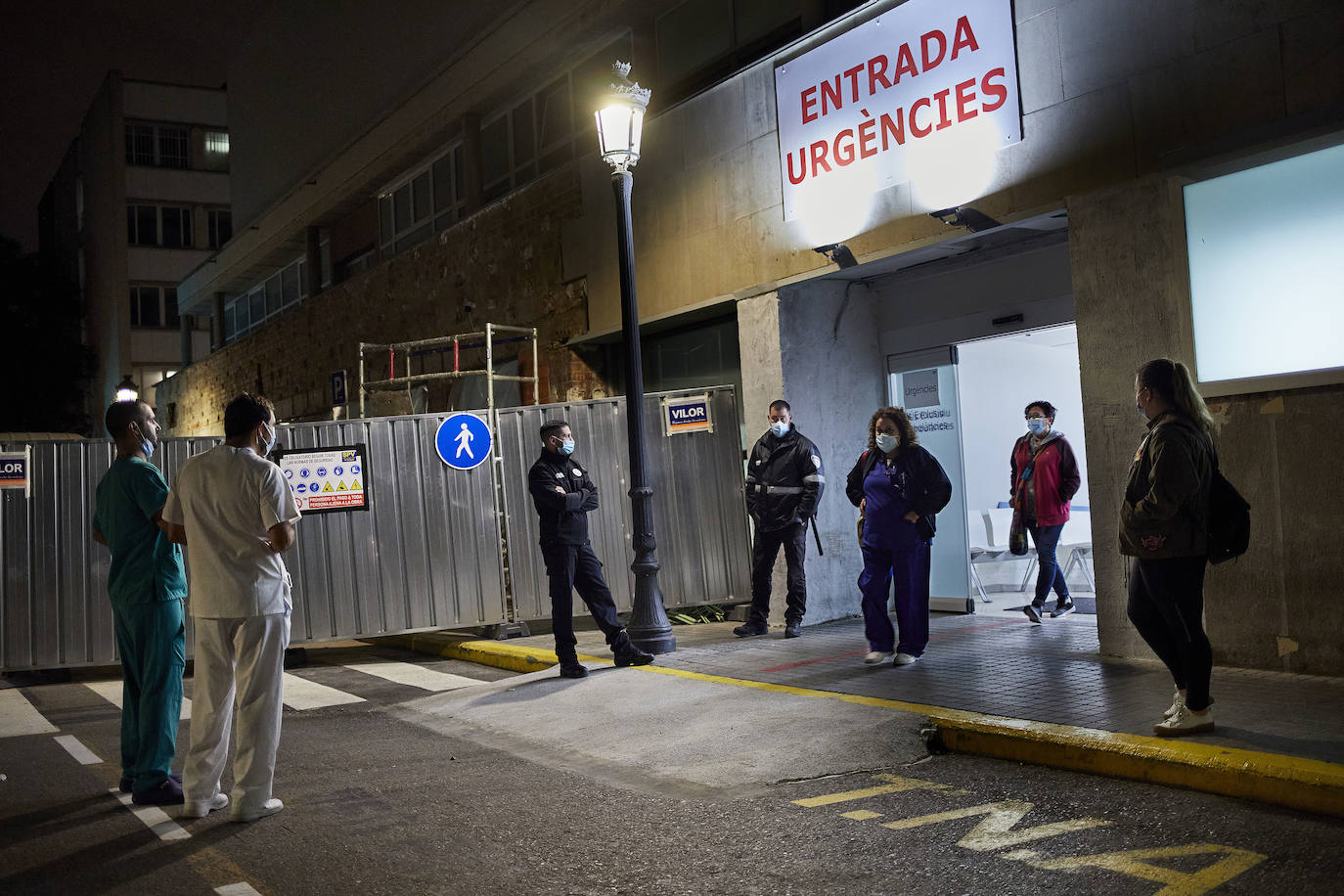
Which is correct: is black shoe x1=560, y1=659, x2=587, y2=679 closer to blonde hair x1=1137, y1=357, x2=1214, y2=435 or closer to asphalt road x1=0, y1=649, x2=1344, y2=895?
asphalt road x1=0, y1=649, x2=1344, y2=895

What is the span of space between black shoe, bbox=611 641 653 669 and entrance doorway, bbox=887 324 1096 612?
3843 mm

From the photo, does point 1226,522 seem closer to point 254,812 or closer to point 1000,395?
point 254,812

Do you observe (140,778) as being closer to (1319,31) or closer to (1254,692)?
(1254,692)

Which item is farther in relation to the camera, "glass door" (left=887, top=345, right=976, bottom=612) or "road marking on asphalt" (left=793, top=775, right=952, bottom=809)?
"glass door" (left=887, top=345, right=976, bottom=612)

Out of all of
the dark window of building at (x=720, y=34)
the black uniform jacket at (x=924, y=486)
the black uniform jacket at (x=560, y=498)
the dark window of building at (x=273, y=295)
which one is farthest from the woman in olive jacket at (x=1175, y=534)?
the dark window of building at (x=273, y=295)

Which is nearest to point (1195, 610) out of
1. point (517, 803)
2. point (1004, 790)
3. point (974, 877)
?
point (1004, 790)

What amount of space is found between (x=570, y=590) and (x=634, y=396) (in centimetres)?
196

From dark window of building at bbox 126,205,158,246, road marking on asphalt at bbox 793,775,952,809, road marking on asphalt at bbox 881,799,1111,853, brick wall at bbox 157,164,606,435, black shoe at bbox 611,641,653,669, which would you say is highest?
dark window of building at bbox 126,205,158,246

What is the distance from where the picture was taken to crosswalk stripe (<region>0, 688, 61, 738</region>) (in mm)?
8258

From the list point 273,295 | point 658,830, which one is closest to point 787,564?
point 658,830

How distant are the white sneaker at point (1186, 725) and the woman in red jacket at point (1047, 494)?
5206 millimetres

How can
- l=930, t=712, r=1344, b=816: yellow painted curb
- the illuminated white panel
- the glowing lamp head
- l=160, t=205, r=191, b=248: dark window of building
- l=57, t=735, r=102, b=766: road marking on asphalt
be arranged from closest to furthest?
l=930, t=712, r=1344, b=816: yellow painted curb < l=57, t=735, r=102, b=766: road marking on asphalt < the illuminated white panel < the glowing lamp head < l=160, t=205, r=191, b=248: dark window of building

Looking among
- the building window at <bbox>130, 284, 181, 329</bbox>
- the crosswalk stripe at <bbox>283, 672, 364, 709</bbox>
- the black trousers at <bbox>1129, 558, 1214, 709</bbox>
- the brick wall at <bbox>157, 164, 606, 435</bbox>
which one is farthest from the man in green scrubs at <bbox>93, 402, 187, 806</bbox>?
the building window at <bbox>130, 284, 181, 329</bbox>

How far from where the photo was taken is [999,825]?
5.00 m
